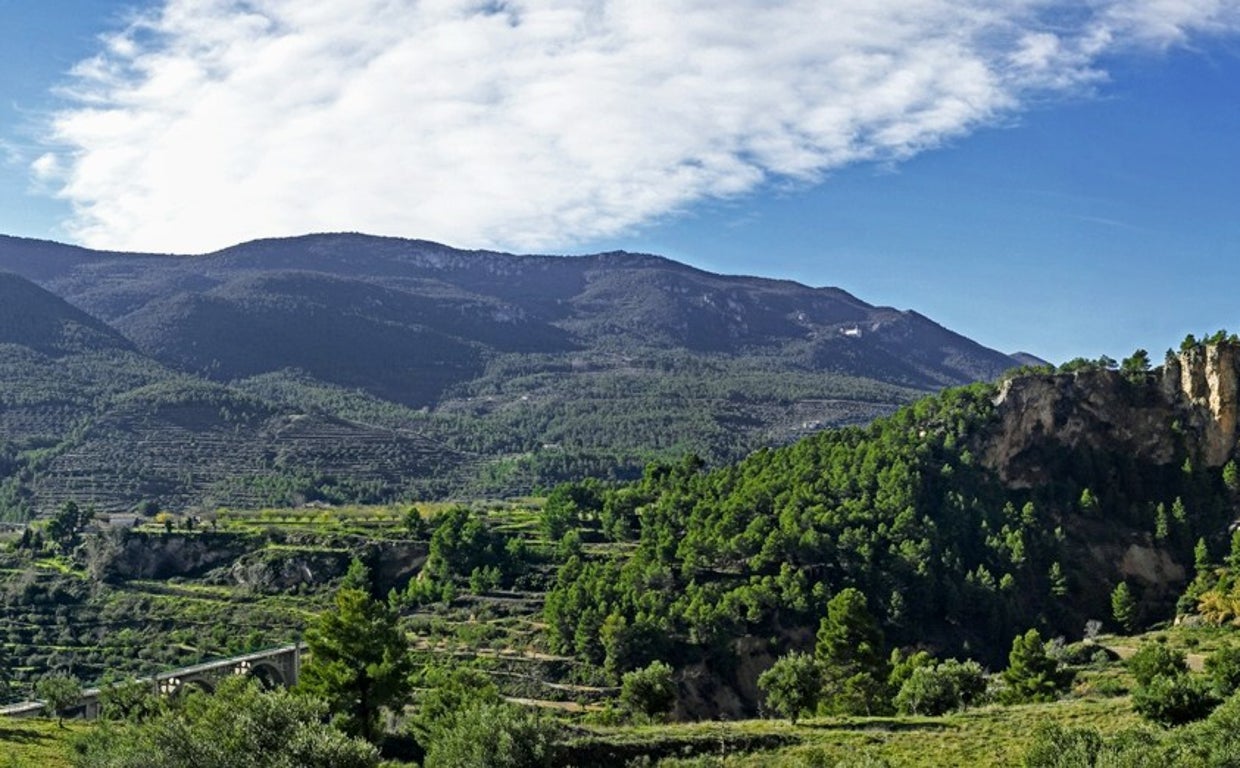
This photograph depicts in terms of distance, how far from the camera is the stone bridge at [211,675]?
59.9 m

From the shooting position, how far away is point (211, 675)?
220ft

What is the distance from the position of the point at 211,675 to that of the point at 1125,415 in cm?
8917

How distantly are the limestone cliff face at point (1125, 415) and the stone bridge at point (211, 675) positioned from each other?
69314mm

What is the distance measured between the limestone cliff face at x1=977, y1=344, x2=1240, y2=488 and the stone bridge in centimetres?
6931

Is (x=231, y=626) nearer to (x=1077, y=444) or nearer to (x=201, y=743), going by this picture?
(x=201, y=743)

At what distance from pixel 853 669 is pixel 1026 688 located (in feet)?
33.1

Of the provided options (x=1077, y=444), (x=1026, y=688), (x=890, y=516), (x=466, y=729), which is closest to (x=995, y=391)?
(x=1077, y=444)

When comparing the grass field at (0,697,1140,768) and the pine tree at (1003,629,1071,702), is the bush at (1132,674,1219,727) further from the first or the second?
the pine tree at (1003,629,1071,702)

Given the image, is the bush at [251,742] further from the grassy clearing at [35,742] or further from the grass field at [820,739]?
the grass field at [820,739]

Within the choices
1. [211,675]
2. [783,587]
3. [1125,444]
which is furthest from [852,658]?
[1125,444]

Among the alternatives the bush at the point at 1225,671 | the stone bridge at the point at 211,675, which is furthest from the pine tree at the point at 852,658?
the stone bridge at the point at 211,675

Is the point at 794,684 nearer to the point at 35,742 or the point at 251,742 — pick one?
the point at 251,742

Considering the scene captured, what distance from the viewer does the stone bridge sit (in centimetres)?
5988

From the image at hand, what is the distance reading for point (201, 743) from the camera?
31875 millimetres
